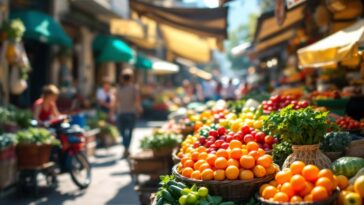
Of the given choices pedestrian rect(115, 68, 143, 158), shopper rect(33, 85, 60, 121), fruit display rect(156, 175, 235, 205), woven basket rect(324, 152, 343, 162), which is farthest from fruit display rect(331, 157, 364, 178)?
pedestrian rect(115, 68, 143, 158)

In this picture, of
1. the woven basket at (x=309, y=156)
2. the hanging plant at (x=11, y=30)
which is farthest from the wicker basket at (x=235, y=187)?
the hanging plant at (x=11, y=30)

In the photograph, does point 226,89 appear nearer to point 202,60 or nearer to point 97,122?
point 202,60

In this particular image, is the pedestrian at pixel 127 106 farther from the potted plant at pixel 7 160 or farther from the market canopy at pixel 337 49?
the market canopy at pixel 337 49

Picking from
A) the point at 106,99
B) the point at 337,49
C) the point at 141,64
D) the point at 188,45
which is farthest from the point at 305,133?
the point at 188,45

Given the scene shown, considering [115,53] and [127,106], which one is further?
[115,53]

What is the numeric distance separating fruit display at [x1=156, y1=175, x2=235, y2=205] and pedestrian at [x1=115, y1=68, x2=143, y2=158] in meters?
6.74

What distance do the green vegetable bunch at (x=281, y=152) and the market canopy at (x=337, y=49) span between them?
1917 mm

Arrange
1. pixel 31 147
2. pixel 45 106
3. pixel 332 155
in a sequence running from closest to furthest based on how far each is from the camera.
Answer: pixel 332 155
pixel 31 147
pixel 45 106

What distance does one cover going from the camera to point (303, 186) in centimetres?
321

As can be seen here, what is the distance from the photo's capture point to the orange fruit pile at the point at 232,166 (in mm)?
3766

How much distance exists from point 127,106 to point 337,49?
586 cm

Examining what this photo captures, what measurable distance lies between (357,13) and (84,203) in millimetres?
6408

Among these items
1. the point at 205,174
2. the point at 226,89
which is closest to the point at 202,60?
the point at 226,89

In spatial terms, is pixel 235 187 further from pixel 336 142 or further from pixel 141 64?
pixel 141 64
